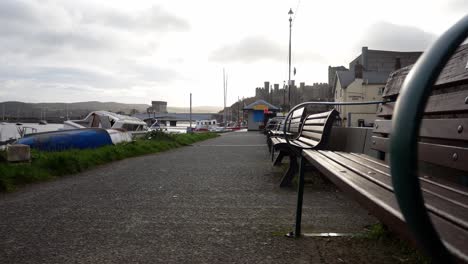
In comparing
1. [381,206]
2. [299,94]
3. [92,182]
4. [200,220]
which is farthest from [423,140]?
[299,94]

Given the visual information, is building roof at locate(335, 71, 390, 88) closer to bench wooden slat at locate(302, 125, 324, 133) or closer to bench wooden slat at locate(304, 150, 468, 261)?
bench wooden slat at locate(302, 125, 324, 133)

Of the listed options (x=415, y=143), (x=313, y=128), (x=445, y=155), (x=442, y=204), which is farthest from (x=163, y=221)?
(x=415, y=143)

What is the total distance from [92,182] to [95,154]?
2.66 m

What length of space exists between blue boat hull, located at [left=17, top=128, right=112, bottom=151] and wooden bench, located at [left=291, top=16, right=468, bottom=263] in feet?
27.1

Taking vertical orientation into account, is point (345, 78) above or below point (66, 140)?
above

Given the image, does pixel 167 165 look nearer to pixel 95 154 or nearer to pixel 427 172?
pixel 95 154

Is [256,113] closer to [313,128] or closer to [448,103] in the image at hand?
[313,128]

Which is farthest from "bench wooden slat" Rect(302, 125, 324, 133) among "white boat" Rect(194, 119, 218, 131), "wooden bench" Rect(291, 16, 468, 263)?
"white boat" Rect(194, 119, 218, 131)

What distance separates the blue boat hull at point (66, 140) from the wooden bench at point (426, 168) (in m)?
8.25

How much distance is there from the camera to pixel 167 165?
309 inches

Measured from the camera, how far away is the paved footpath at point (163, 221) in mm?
2629

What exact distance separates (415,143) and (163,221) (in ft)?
9.44

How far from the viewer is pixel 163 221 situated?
3.45 meters

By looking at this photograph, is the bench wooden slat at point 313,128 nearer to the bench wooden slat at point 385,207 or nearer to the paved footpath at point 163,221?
the paved footpath at point 163,221
